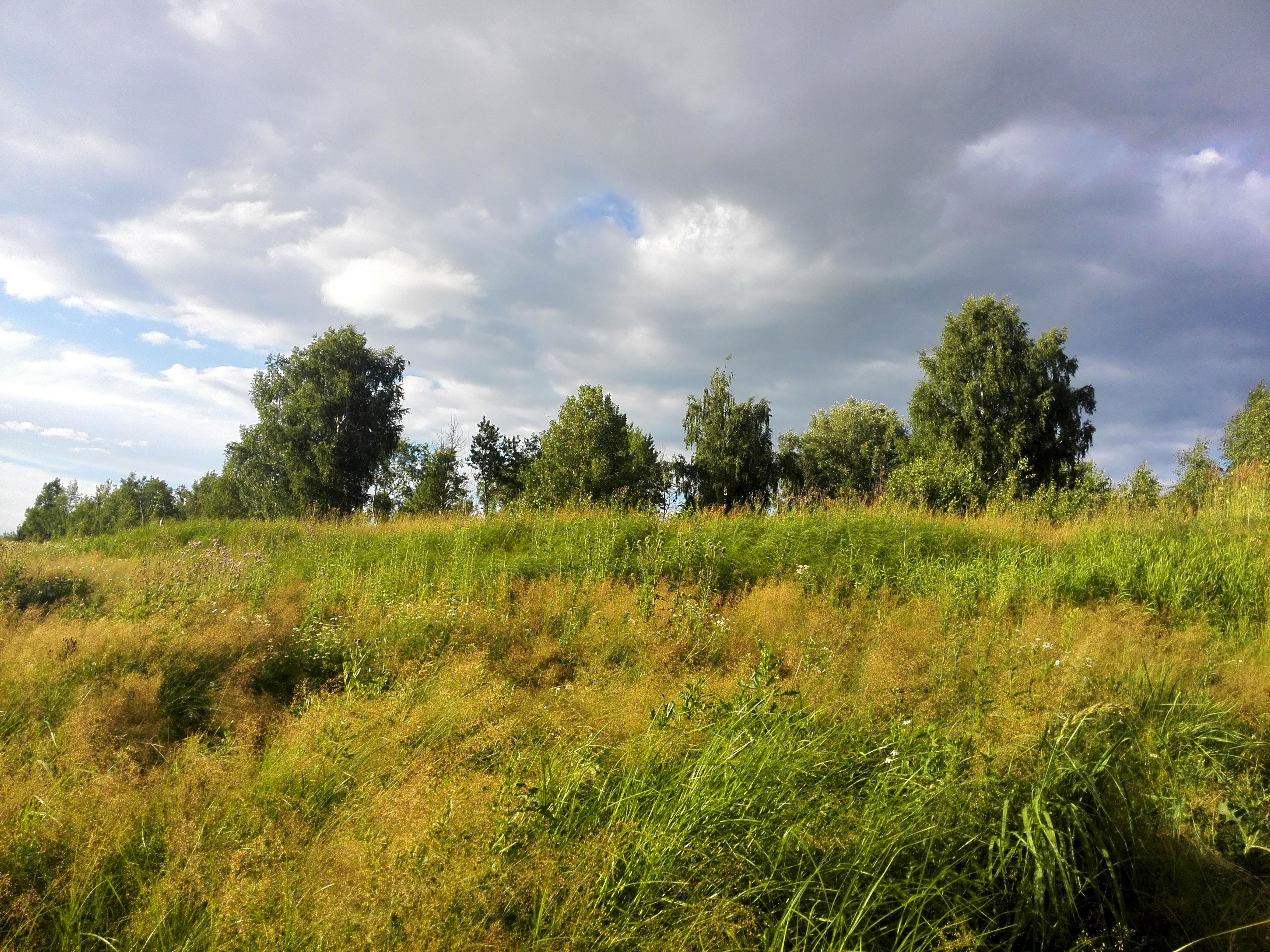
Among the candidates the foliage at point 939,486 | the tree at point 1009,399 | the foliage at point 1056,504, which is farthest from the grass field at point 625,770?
the tree at point 1009,399

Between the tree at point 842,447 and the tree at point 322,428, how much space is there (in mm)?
24742

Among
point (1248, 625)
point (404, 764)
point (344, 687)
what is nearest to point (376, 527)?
point (344, 687)

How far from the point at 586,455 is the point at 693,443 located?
8133 mm

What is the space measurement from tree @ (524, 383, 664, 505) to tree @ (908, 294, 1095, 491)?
1456cm

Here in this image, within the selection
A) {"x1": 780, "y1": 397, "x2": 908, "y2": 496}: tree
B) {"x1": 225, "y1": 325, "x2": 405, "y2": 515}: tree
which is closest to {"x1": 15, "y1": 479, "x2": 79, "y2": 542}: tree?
{"x1": 225, "y1": 325, "x2": 405, "y2": 515}: tree

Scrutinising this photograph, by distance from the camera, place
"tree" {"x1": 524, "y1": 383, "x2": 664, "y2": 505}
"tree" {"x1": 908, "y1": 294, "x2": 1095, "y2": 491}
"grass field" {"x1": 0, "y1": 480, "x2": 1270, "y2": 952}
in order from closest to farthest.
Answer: "grass field" {"x1": 0, "y1": 480, "x2": 1270, "y2": 952} < "tree" {"x1": 908, "y1": 294, "x2": 1095, "y2": 491} < "tree" {"x1": 524, "y1": 383, "x2": 664, "y2": 505}

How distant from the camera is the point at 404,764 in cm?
343

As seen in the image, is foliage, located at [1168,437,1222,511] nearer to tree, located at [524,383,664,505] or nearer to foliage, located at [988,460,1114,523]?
foliage, located at [988,460,1114,523]

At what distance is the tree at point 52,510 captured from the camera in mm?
52500

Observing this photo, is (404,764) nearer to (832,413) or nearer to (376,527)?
(376,527)

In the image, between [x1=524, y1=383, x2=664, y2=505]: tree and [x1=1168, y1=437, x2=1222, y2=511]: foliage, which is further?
[x1=524, y1=383, x2=664, y2=505]: tree

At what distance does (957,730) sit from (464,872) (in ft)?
9.52

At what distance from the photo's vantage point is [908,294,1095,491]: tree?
28.8m

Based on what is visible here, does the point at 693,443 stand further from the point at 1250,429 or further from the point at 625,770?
the point at 625,770
